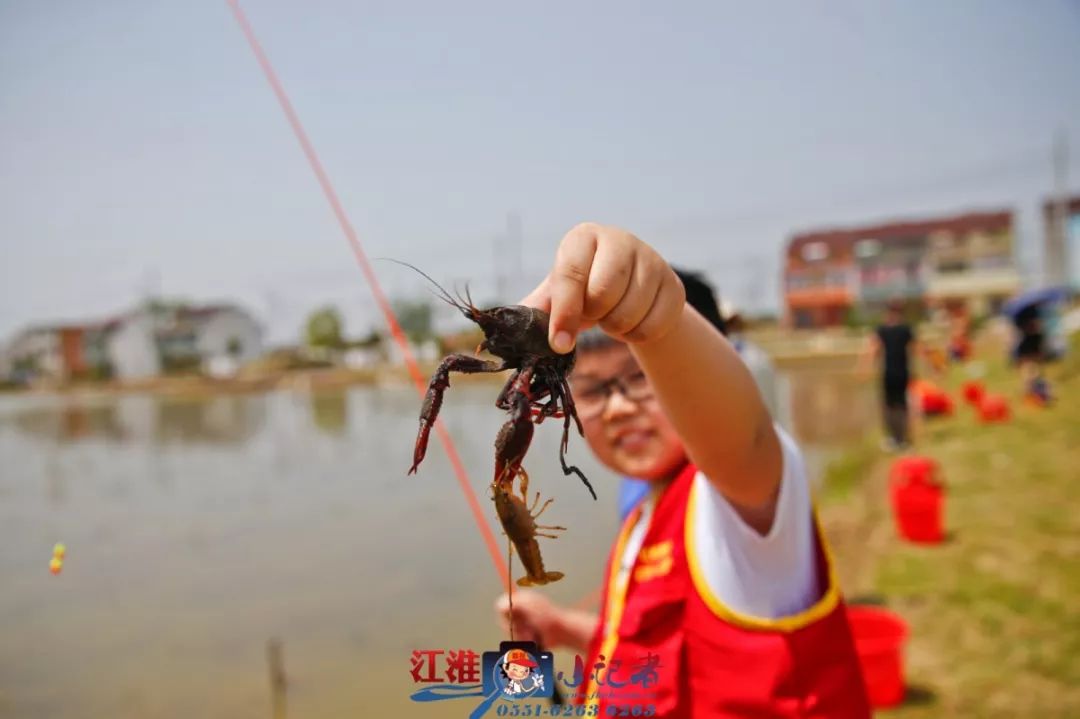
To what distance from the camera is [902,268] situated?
62.8 metres

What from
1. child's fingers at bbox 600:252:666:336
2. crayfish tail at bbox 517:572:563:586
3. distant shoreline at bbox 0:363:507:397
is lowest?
distant shoreline at bbox 0:363:507:397

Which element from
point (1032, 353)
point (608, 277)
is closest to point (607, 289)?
point (608, 277)

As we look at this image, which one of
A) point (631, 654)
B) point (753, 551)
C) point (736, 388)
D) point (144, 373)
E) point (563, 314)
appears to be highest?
point (563, 314)

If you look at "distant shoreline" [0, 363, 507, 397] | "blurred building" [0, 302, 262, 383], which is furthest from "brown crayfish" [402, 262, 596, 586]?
"blurred building" [0, 302, 262, 383]

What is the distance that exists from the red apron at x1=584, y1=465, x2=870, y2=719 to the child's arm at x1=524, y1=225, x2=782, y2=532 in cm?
26

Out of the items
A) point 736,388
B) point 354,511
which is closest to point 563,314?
point 736,388

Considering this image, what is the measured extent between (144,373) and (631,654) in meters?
60.5

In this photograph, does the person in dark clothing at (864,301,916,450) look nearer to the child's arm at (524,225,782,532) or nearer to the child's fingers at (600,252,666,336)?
the child's arm at (524,225,782,532)

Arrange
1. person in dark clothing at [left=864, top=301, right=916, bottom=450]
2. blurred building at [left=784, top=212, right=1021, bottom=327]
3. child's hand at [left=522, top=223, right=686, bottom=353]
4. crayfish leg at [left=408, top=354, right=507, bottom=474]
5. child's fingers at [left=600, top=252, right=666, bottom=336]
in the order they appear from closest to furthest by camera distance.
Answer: crayfish leg at [left=408, top=354, right=507, bottom=474] < child's hand at [left=522, top=223, right=686, bottom=353] < child's fingers at [left=600, top=252, right=666, bottom=336] < person in dark clothing at [left=864, top=301, right=916, bottom=450] < blurred building at [left=784, top=212, right=1021, bottom=327]

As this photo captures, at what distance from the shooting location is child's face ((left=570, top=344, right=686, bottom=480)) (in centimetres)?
228

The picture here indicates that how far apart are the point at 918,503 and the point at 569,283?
6.98m

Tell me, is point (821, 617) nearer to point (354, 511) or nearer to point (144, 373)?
point (354, 511)

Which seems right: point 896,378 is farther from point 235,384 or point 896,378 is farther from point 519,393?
point 235,384

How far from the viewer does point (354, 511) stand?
13508mm
